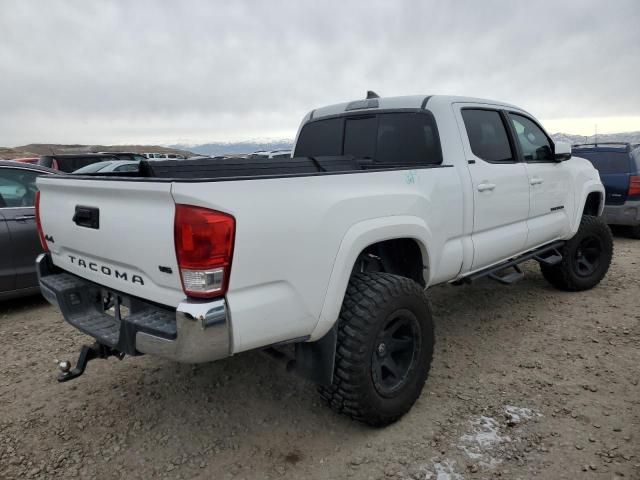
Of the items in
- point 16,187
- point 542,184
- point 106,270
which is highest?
point 542,184

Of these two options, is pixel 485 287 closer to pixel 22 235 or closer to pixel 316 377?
pixel 316 377

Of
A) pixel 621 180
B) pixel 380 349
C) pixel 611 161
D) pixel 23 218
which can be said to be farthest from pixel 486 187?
pixel 611 161

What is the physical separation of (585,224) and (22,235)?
5644mm

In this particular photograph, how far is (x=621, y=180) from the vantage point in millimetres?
7602

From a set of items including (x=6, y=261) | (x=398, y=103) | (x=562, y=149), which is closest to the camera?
(x=398, y=103)

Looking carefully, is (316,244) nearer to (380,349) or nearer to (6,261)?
(380,349)

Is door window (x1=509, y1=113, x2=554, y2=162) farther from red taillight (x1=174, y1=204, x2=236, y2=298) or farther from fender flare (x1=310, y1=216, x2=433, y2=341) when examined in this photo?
red taillight (x1=174, y1=204, x2=236, y2=298)

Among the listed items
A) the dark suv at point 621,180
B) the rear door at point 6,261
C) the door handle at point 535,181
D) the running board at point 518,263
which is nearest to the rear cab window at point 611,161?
the dark suv at point 621,180

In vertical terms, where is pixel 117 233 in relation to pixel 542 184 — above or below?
below

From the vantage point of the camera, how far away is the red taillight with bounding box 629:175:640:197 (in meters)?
A: 7.50

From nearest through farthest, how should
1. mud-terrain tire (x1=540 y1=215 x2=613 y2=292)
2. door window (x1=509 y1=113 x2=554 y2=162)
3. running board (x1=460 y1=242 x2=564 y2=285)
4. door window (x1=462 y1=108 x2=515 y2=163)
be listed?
door window (x1=462 y1=108 x2=515 y2=163), running board (x1=460 y1=242 x2=564 y2=285), door window (x1=509 y1=113 x2=554 y2=162), mud-terrain tire (x1=540 y1=215 x2=613 y2=292)

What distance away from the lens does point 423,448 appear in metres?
2.57

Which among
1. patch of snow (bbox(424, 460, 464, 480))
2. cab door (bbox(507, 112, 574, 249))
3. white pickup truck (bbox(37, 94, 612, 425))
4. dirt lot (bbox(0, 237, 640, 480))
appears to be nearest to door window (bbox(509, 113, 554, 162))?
cab door (bbox(507, 112, 574, 249))

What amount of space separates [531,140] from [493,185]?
116cm
